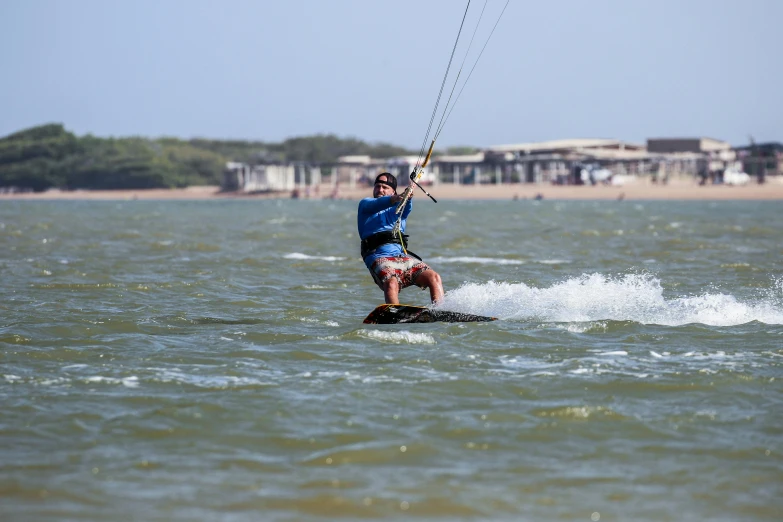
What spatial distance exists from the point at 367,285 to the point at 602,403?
9.35 metres

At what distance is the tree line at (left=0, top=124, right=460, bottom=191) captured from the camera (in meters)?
138

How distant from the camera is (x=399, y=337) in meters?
10.7

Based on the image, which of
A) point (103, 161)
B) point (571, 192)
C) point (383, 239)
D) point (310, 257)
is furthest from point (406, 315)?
point (103, 161)

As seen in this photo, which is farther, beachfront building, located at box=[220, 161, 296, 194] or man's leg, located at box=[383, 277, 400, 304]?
beachfront building, located at box=[220, 161, 296, 194]

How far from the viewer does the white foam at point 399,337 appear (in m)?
10.5

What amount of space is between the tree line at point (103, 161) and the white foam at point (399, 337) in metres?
123

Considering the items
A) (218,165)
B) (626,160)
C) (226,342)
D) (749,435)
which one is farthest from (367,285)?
(218,165)

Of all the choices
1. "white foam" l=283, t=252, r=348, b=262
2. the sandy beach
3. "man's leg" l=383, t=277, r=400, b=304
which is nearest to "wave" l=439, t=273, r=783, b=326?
"man's leg" l=383, t=277, r=400, b=304

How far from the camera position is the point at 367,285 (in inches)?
674

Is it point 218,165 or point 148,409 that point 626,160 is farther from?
point 148,409

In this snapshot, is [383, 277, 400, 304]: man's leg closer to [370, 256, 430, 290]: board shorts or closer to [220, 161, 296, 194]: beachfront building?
[370, 256, 430, 290]: board shorts

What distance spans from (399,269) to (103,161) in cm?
13443

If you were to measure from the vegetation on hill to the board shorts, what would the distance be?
119 meters

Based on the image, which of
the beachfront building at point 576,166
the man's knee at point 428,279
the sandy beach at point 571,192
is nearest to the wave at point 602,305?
the man's knee at point 428,279
